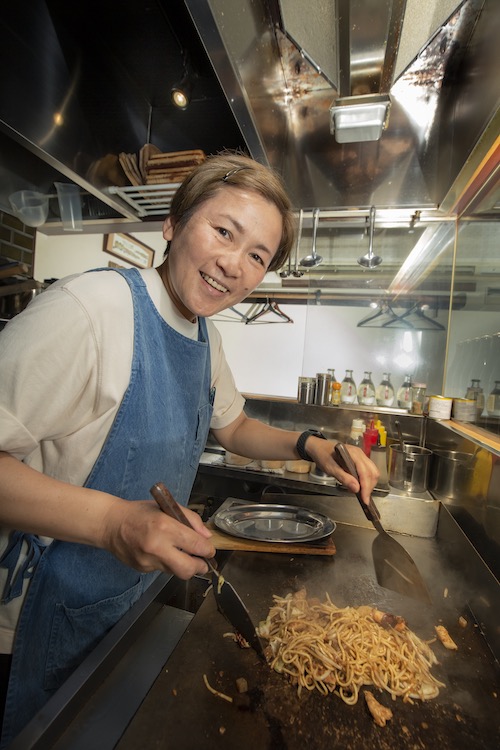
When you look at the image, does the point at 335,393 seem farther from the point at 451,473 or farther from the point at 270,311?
the point at 270,311

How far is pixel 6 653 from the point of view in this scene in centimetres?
98

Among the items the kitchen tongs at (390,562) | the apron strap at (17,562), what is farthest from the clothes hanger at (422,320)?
the apron strap at (17,562)

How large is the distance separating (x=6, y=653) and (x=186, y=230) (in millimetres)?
1307

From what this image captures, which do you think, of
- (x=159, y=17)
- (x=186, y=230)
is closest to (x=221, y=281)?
(x=186, y=230)

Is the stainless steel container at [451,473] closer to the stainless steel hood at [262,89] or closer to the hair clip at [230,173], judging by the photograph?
the stainless steel hood at [262,89]

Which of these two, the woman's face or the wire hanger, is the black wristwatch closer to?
the woman's face

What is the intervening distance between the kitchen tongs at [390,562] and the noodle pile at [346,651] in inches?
6.9

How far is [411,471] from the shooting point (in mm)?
2115

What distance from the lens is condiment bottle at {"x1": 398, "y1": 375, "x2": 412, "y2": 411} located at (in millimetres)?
3020

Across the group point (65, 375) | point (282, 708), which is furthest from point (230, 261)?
point (282, 708)

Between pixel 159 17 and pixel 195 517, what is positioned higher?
pixel 159 17

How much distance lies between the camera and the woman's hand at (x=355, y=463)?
1.30 metres

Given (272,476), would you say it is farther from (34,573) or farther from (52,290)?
(52,290)

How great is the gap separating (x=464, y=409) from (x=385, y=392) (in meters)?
1.08
